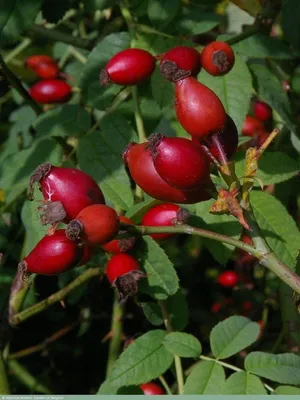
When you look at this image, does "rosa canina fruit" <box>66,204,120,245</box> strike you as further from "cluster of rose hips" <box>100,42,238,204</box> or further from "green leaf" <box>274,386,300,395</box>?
"green leaf" <box>274,386,300,395</box>

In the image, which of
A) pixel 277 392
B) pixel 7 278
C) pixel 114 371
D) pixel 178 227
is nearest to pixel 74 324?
pixel 7 278

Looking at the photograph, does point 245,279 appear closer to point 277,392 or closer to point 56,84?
point 56,84

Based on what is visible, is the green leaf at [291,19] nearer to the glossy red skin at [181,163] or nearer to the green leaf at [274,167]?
the green leaf at [274,167]

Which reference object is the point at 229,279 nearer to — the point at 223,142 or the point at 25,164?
the point at 25,164

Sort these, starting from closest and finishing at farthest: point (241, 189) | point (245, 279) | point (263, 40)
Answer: point (241, 189), point (263, 40), point (245, 279)

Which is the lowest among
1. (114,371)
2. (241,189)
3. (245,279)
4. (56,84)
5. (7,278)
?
(245,279)

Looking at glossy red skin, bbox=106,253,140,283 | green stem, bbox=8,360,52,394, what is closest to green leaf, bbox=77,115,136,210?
glossy red skin, bbox=106,253,140,283

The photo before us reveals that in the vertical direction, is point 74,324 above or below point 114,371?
below
